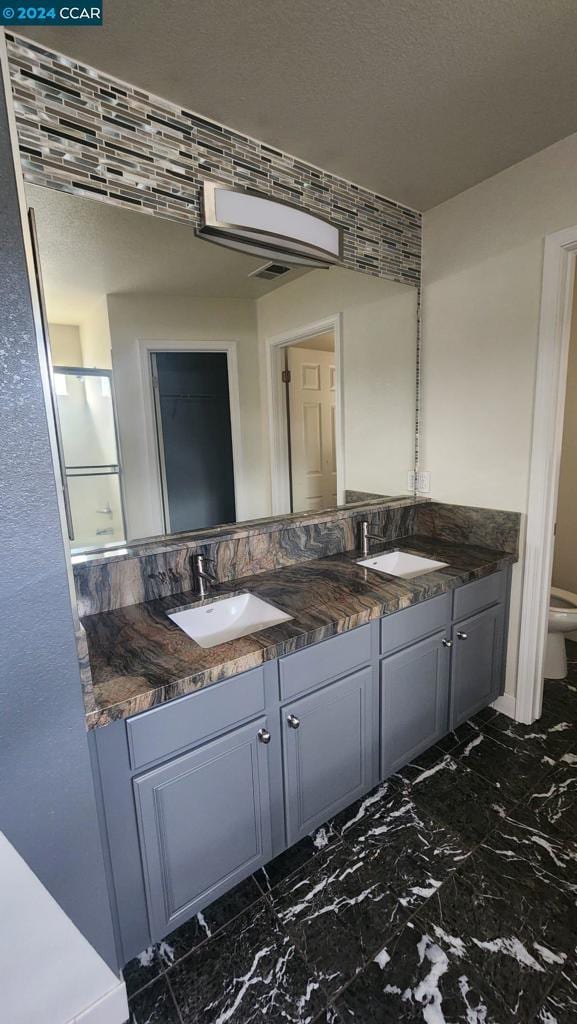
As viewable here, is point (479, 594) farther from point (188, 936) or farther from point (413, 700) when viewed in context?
point (188, 936)

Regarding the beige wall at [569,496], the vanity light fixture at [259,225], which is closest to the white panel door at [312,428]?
the vanity light fixture at [259,225]

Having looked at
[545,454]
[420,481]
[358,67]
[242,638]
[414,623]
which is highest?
[358,67]

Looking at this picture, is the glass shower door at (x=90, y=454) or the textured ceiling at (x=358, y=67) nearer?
the textured ceiling at (x=358, y=67)

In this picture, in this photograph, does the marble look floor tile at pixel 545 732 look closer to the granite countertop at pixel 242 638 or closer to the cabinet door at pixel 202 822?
the granite countertop at pixel 242 638

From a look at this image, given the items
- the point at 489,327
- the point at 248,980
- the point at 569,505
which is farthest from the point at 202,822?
the point at 569,505

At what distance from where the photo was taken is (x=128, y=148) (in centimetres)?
138

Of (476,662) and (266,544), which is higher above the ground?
(266,544)

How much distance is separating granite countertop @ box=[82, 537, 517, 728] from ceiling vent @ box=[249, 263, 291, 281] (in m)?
1.20

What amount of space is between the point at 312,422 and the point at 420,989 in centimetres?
195

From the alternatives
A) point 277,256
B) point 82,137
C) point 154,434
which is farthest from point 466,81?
point 154,434

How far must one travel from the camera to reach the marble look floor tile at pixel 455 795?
1.61 metres

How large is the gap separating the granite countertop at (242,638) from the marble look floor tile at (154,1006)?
79cm

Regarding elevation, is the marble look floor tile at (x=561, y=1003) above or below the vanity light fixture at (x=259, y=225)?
below

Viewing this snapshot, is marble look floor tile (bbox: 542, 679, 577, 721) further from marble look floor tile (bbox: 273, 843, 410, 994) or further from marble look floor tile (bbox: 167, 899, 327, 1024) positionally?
marble look floor tile (bbox: 167, 899, 327, 1024)
